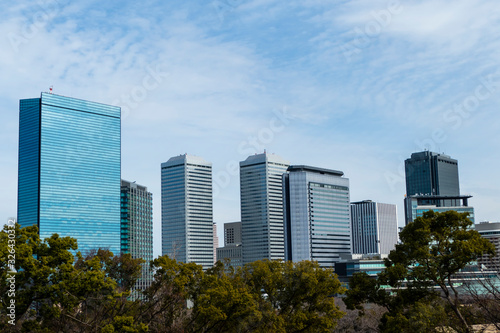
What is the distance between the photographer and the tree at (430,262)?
3584 cm

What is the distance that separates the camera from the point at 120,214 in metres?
193

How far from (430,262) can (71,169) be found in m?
153

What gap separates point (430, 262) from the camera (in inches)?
1448

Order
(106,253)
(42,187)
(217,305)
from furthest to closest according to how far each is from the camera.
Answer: (42,187)
(106,253)
(217,305)

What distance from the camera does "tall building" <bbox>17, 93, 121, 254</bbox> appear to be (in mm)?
165875

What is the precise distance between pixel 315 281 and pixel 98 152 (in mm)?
151285

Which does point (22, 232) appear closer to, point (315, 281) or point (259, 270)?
point (259, 270)

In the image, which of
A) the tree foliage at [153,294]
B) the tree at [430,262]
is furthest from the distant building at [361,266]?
the tree at [430,262]

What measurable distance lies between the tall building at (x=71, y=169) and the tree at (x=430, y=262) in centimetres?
13812

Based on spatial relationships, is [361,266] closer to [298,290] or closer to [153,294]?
[298,290]

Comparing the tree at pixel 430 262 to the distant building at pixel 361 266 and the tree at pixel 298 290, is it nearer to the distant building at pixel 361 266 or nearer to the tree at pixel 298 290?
the tree at pixel 298 290

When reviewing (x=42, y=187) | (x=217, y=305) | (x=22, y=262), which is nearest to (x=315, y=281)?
(x=217, y=305)

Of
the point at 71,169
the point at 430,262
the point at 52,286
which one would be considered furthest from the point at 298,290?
the point at 71,169

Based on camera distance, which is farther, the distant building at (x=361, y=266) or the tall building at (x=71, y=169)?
the tall building at (x=71, y=169)
